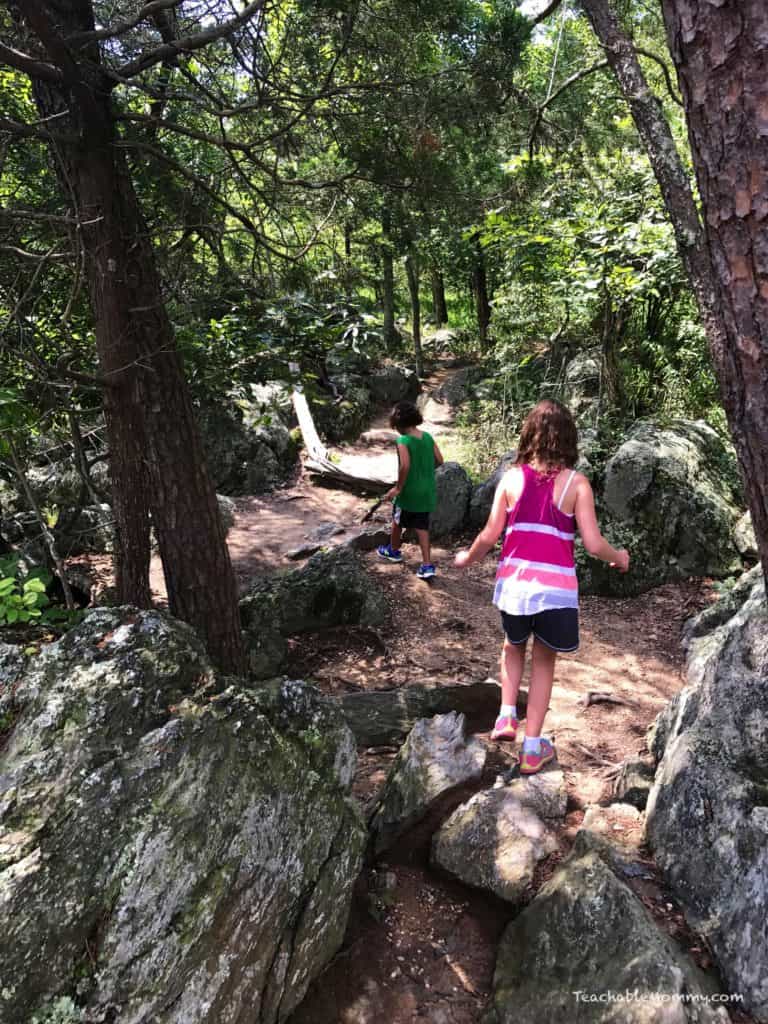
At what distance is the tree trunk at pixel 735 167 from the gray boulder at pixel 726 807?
1.52m

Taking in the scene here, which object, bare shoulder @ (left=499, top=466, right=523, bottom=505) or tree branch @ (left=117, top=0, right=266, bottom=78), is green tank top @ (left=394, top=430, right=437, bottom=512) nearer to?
bare shoulder @ (left=499, top=466, right=523, bottom=505)

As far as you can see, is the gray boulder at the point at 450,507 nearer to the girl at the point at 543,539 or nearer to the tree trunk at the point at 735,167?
the girl at the point at 543,539

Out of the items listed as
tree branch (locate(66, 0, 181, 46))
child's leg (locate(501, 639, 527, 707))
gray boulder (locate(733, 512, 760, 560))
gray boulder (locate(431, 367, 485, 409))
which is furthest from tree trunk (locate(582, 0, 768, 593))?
gray boulder (locate(431, 367, 485, 409))

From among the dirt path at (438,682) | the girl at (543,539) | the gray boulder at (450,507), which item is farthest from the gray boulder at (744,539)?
the girl at (543,539)

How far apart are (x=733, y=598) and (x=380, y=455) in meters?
9.77

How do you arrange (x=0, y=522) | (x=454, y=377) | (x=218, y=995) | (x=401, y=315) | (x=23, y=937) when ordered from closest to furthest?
(x=23, y=937) → (x=218, y=995) → (x=0, y=522) → (x=454, y=377) → (x=401, y=315)

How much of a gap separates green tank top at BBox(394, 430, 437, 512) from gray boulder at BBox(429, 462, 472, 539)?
1771mm

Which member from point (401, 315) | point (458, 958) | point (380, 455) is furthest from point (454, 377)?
point (458, 958)

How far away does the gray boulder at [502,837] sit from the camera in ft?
8.59

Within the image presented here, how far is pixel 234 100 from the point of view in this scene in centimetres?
486

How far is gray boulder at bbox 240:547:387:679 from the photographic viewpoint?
5680 millimetres

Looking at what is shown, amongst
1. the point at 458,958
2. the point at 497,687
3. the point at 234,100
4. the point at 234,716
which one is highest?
the point at 234,100

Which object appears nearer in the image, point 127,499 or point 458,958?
point 458,958

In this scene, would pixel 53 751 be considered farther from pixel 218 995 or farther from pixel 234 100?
pixel 234 100
